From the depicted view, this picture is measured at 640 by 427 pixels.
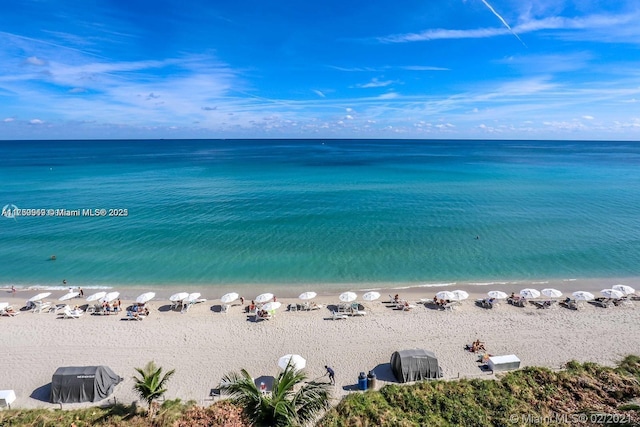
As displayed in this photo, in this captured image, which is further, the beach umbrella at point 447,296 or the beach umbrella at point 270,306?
the beach umbrella at point 447,296

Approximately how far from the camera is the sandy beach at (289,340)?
53.4 ft

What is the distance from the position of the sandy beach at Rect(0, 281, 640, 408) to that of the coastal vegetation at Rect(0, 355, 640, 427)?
49.5 inches

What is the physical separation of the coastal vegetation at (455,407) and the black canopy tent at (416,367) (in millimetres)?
592

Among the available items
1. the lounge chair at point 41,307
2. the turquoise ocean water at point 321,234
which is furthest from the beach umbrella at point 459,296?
the lounge chair at point 41,307

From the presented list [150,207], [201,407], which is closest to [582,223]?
[201,407]

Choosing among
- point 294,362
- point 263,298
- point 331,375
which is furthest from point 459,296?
point 263,298

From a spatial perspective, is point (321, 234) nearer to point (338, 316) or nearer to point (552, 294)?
point (338, 316)

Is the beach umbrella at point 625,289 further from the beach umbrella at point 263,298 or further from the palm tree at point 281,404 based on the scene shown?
the palm tree at point 281,404

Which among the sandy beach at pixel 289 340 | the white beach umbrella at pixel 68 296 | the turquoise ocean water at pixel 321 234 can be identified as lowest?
the sandy beach at pixel 289 340

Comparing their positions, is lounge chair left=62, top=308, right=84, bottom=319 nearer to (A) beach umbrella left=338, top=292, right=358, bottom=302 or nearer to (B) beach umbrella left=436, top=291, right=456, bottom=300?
(A) beach umbrella left=338, top=292, right=358, bottom=302

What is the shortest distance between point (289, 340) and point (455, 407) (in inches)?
363

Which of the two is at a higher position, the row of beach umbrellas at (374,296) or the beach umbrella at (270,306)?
the row of beach umbrellas at (374,296)

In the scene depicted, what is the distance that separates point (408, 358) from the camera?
1528 cm

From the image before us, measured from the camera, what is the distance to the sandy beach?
53.4 ft
